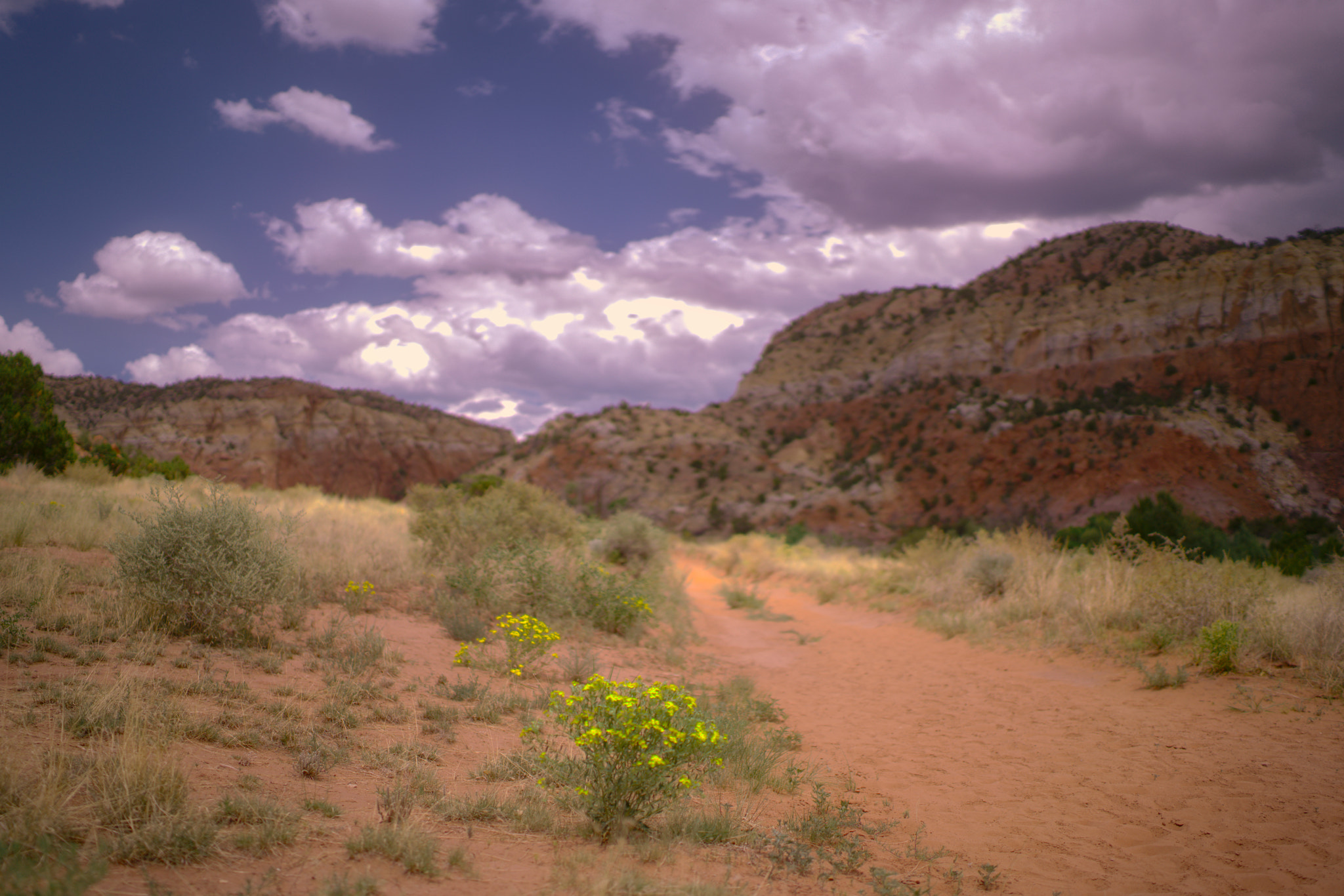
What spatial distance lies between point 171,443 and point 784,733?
4241cm

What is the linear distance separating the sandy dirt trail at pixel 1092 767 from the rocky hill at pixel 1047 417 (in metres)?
26.7

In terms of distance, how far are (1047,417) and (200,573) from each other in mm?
41023

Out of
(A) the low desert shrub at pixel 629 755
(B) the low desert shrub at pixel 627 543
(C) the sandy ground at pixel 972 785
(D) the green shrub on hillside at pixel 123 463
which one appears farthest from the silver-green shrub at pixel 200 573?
(D) the green shrub on hillside at pixel 123 463

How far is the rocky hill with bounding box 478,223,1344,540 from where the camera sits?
31.5 m

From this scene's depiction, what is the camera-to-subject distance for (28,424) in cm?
1331

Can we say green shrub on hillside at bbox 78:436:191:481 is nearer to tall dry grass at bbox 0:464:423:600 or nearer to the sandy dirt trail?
tall dry grass at bbox 0:464:423:600

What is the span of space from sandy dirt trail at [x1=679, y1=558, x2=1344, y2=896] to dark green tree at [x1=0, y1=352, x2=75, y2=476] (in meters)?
15.2

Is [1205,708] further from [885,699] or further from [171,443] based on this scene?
[171,443]

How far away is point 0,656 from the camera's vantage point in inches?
182

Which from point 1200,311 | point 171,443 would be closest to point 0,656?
point 171,443

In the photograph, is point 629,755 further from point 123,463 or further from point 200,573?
point 123,463

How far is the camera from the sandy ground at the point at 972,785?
316 cm

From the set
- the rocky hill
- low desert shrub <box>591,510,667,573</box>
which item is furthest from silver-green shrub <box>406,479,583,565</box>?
the rocky hill

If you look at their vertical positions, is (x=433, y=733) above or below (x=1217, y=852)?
above
